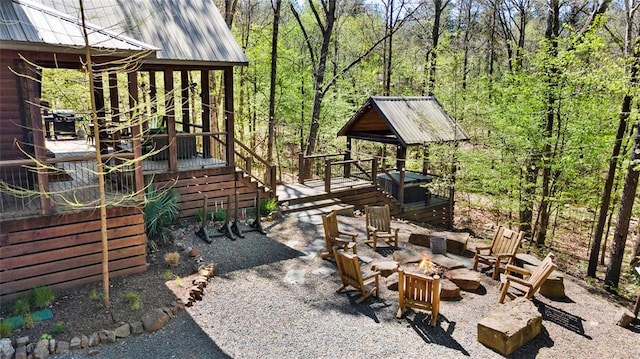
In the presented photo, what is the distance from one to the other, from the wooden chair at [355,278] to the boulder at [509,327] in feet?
6.24

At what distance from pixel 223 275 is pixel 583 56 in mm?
A: 11622

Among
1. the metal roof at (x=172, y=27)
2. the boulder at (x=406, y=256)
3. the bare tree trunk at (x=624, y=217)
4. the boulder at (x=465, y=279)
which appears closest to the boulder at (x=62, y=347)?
the boulder at (x=406, y=256)

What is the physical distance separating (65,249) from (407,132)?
1010cm

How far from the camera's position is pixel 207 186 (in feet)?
34.5

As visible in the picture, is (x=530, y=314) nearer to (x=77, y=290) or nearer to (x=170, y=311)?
(x=170, y=311)

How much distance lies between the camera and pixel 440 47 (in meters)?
18.1

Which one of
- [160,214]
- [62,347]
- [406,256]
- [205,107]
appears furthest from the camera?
[205,107]

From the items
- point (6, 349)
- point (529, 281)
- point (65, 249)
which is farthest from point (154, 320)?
point (529, 281)

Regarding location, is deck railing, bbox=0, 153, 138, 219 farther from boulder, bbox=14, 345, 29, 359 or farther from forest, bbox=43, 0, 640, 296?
forest, bbox=43, 0, 640, 296

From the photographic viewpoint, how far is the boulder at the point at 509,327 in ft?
18.7

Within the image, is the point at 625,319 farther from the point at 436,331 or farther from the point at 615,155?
the point at 615,155

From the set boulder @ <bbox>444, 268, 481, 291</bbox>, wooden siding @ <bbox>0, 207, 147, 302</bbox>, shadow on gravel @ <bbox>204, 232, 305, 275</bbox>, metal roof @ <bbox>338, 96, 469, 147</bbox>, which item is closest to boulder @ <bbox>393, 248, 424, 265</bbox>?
boulder @ <bbox>444, 268, 481, 291</bbox>

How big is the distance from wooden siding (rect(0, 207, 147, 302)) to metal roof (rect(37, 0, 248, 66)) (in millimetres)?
3990

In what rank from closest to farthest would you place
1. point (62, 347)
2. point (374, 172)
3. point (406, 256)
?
point (62, 347) < point (406, 256) < point (374, 172)
